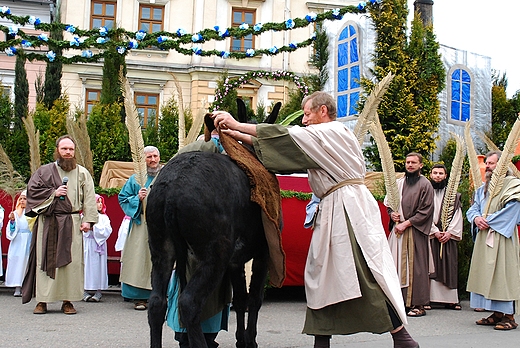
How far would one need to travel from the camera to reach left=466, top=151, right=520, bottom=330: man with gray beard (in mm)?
6578

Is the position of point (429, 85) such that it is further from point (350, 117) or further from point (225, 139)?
point (225, 139)

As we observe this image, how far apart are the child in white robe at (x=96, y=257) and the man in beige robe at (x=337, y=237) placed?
15.1ft

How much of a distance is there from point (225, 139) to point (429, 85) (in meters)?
13.7

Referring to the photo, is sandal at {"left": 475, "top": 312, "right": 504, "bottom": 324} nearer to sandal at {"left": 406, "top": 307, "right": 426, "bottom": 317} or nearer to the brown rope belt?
sandal at {"left": 406, "top": 307, "right": 426, "bottom": 317}

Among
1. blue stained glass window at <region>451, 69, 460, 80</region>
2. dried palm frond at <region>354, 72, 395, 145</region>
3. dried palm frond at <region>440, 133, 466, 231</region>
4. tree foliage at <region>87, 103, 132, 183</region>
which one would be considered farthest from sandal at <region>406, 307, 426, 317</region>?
blue stained glass window at <region>451, 69, 460, 80</region>

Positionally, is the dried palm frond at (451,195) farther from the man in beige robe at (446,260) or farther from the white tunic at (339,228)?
the white tunic at (339,228)

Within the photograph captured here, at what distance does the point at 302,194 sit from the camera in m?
7.80

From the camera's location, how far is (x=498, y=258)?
22.0 ft

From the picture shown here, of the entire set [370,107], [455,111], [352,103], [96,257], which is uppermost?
[455,111]

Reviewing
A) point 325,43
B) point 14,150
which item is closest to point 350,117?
point 325,43

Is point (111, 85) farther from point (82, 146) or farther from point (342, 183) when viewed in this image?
point (342, 183)

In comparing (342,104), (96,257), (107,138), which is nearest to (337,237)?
(96,257)

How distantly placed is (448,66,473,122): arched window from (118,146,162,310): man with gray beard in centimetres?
1605

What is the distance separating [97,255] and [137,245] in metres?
1.14
